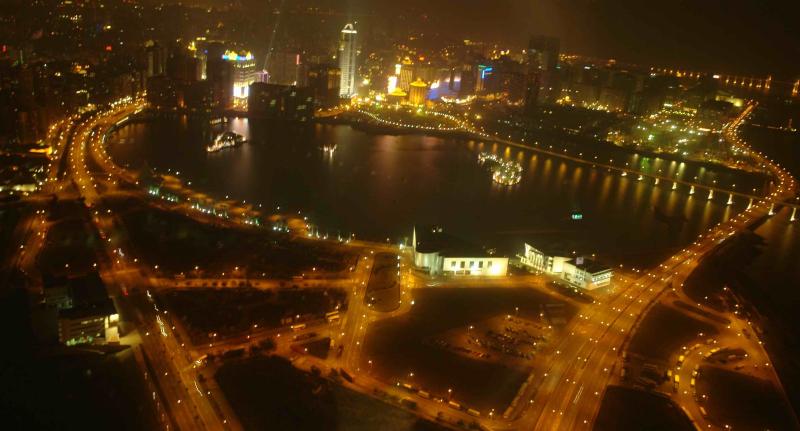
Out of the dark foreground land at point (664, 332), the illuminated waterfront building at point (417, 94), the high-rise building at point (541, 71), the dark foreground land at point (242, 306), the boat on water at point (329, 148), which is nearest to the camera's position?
the dark foreground land at point (242, 306)

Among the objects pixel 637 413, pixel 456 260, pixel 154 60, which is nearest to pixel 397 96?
pixel 154 60

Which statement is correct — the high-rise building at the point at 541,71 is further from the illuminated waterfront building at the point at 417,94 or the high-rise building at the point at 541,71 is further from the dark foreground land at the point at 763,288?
the dark foreground land at the point at 763,288

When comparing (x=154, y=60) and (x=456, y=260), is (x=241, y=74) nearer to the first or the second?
(x=154, y=60)

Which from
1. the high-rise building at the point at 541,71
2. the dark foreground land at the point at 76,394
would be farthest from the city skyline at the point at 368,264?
the high-rise building at the point at 541,71

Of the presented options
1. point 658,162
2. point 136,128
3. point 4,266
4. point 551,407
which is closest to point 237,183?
point 4,266

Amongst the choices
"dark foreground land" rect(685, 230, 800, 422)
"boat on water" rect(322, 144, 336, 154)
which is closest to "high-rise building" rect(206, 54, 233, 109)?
"boat on water" rect(322, 144, 336, 154)

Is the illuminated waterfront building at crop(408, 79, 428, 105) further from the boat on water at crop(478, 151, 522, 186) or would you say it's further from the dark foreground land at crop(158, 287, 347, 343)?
the dark foreground land at crop(158, 287, 347, 343)
